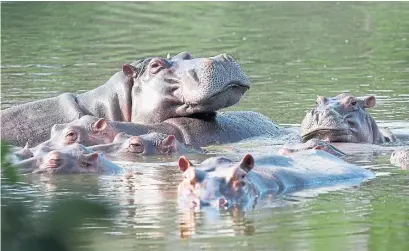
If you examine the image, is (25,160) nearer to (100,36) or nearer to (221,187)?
(221,187)

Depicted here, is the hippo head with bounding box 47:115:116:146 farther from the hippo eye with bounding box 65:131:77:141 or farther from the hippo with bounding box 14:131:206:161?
the hippo with bounding box 14:131:206:161

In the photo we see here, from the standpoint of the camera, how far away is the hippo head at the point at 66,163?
23.0ft

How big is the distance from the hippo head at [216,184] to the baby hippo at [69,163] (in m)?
1.66

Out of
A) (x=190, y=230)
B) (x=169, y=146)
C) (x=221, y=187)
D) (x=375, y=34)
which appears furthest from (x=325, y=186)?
(x=375, y=34)

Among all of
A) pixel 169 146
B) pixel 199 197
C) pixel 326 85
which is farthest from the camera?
pixel 326 85

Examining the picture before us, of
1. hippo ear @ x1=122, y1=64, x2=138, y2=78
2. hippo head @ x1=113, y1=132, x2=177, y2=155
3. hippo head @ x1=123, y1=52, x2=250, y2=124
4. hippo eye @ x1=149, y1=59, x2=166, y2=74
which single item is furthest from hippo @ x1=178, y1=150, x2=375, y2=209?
hippo ear @ x1=122, y1=64, x2=138, y2=78

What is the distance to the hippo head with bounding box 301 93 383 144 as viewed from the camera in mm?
8359

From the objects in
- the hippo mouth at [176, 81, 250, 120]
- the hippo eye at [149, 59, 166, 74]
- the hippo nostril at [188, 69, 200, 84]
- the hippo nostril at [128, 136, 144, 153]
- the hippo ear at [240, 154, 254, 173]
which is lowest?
the hippo nostril at [128, 136, 144, 153]

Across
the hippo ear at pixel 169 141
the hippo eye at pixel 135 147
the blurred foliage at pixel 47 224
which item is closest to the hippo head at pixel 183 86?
the hippo ear at pixel 169 141

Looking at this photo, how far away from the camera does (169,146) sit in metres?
8.32

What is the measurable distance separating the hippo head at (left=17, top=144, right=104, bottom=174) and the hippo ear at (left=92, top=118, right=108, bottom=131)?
1433mm

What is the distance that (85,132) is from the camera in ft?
28.0

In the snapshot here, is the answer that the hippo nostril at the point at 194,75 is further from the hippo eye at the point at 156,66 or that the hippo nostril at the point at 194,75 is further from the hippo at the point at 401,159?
the hippo at the point at 401,159

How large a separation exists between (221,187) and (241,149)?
3.37 m
